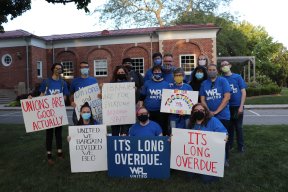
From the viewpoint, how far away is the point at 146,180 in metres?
5.62

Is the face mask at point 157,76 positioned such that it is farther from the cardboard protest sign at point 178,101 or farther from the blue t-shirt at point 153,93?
the cardboard protest sign at point 178,101

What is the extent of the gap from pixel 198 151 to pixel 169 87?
1437 mm

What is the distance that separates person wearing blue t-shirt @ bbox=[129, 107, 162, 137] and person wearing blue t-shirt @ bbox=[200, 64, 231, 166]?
1.01m

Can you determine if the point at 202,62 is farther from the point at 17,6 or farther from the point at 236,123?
the point at 17,6

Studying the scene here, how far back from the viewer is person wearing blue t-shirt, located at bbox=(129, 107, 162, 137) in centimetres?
588

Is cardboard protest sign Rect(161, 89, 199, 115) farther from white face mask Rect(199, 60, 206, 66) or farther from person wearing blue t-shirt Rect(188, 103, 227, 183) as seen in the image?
white face mask Rect(199, 60, 206, 66)

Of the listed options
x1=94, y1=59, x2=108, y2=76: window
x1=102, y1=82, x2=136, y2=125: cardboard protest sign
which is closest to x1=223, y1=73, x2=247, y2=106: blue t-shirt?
→ x1=102, y1=82, x2=136, y2=125: cardboard protest sign

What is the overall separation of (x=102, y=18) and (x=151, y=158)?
42.9 m

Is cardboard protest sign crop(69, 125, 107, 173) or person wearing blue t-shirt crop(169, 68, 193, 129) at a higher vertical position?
person wearing blue t-shirt crop(169, 68, 193, 129)

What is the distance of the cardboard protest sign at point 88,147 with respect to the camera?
6.00 metres

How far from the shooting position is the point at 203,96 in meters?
6.14

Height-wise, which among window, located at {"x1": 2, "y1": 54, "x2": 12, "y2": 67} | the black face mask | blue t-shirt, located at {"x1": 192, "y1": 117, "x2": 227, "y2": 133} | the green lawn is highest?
window, located at {"x1": 2, "y1": 54, "x2": 12, "y2": 67}

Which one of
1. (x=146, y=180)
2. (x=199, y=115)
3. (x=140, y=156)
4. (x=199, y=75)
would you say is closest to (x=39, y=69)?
(x=199, y=75)

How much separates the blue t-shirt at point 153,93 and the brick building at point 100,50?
2390 cm
